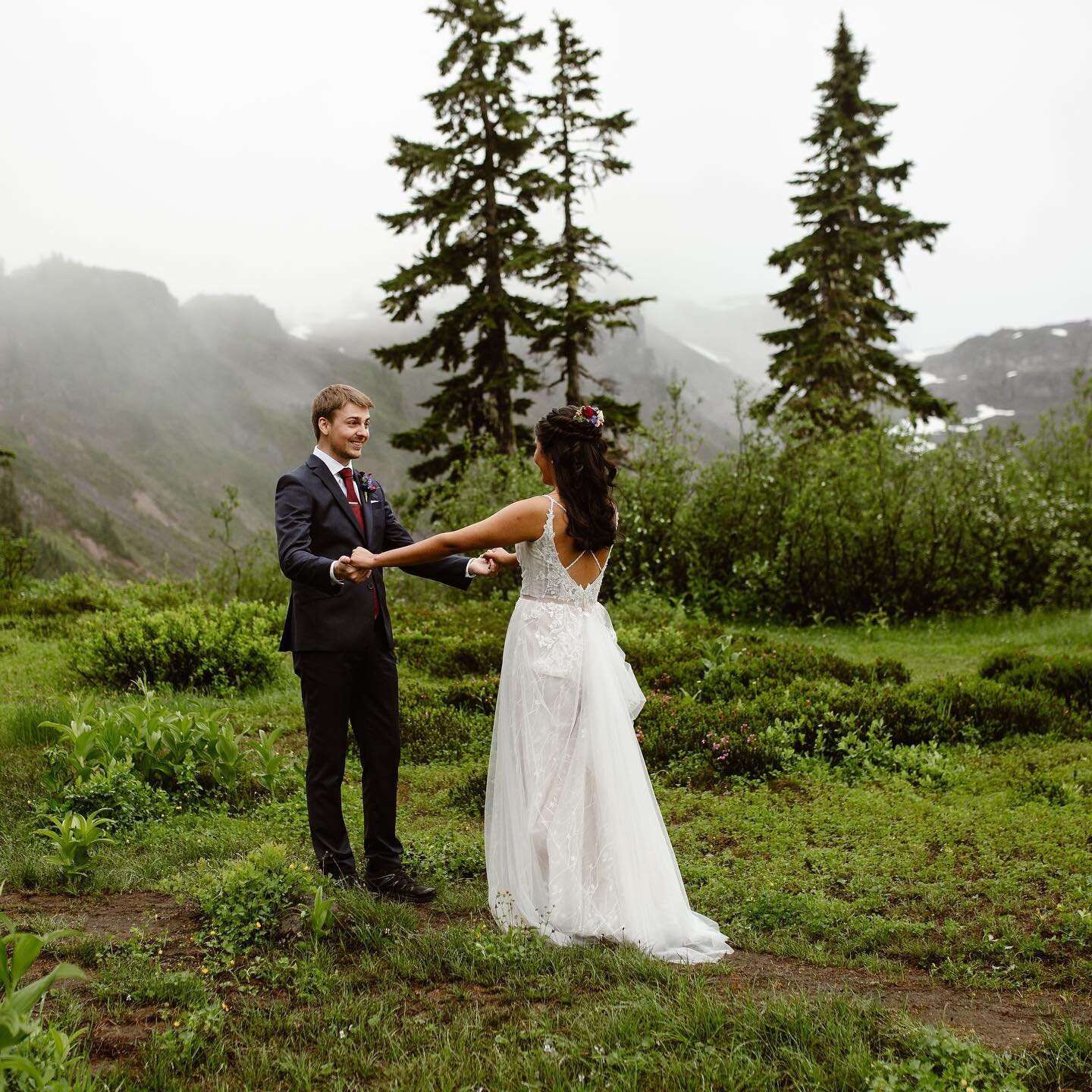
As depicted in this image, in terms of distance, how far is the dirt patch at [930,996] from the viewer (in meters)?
3.52

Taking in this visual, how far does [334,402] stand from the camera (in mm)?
4637

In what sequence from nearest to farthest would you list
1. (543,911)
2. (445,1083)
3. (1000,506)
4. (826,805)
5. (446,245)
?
1. (445,1083)
2. (543,911)
3. (826,805)
4. (1000,506)
5. (446,245)

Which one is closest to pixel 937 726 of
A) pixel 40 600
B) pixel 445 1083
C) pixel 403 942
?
pixel 403 942

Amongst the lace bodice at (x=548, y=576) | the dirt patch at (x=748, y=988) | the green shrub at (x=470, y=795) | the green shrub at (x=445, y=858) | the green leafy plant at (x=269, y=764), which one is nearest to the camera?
the dirt patch at (x=748, y=988)

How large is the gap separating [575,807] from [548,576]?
1.13 metres

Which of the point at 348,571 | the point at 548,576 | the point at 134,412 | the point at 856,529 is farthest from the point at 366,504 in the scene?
the point at 134,412

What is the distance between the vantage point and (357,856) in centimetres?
544

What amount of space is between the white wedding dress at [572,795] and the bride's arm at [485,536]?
9 cm

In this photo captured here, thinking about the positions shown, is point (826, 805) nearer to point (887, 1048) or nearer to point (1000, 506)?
point (887, 1048)

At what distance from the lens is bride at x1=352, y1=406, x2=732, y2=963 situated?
4.34m

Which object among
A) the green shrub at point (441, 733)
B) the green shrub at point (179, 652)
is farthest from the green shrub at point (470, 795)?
the green shrub at point (179, 652)

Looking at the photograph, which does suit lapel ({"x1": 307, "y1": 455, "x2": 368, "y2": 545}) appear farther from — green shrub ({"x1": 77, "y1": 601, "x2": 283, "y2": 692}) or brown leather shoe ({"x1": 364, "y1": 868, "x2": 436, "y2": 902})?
green shrub ({"x1": 77, "y1": 601, "x2": 283, "y2": 692})

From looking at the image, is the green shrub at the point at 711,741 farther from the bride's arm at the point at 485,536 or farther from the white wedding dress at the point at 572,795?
the bride's arm at the point at 485,536

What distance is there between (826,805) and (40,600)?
41.1ft
